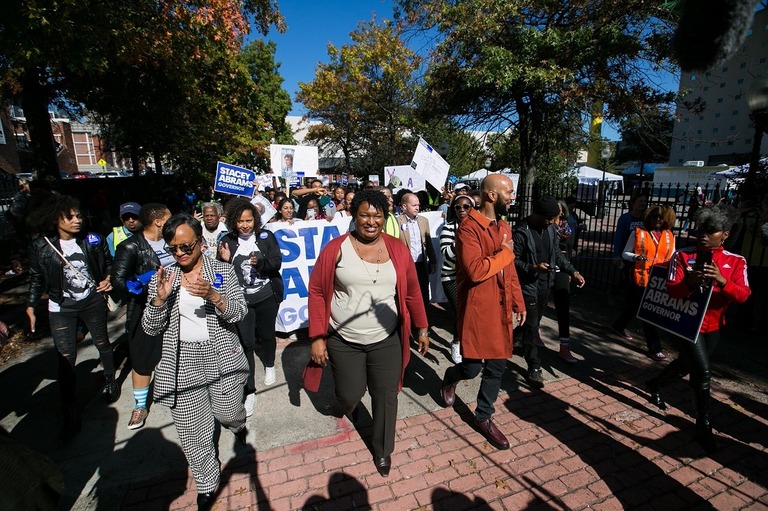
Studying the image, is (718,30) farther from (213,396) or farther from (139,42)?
(139,42)

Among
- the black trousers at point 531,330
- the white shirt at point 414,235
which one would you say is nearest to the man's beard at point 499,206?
the black trousers at point 531,330

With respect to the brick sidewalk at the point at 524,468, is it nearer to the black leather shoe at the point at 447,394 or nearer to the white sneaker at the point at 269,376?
the black leather shoe at the point at 447,394

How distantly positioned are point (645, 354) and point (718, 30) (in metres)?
4.45

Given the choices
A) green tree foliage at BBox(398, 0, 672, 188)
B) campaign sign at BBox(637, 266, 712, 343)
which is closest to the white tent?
green tree foliage at BBox(398, 0, 672, 188)

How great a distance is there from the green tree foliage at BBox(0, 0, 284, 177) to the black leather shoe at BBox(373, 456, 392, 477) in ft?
20.4

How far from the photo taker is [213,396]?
2750 millimetres

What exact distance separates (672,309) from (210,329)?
3.54 m

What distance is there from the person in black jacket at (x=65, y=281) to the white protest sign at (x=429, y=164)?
16.1 ft

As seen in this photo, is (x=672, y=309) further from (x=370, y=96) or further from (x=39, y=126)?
(x=370, y=96)

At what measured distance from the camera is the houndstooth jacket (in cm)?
249

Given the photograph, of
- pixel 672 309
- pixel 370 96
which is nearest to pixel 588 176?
pixel 370 96

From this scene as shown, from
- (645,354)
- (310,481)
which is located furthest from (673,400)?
(310,481)

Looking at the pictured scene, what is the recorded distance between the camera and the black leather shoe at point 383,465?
9.27ft

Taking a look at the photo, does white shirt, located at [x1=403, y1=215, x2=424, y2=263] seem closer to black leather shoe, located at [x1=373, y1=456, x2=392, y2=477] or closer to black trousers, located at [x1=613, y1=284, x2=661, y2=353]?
black trousers, located at [x1=613, y1=284, x2=661, y2=353]
